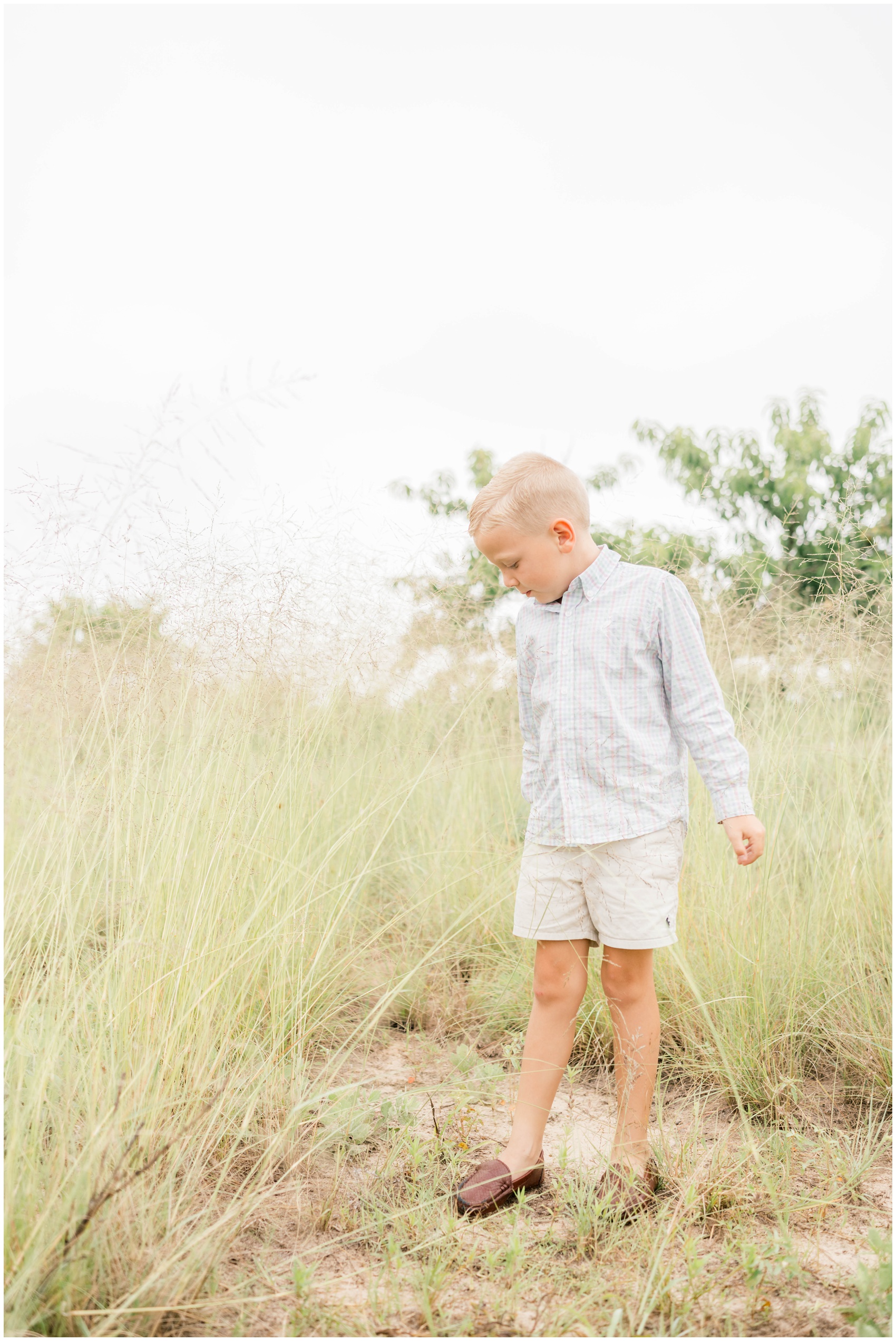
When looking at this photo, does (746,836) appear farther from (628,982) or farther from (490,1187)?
(490,1187)

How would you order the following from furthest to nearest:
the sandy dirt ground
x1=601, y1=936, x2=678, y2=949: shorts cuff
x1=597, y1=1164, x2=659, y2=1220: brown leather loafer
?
x1=601, y1=936, x2=678, y2=949: shorts cuff, x1=597, y1=1164, x2=659, y2=1220: brown leather loafer, the sandy dirt ground

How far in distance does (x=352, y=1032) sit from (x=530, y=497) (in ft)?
4.98

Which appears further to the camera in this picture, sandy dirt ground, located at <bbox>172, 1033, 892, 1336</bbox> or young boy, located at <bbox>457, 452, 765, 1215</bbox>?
young boy, located at <bbox>457, 452, 765, 1215</bbox>

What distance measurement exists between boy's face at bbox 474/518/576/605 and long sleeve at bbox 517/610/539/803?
130 millimetres

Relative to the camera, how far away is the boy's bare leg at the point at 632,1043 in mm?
1714

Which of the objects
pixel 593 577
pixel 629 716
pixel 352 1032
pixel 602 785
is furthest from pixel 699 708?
pixel 352 1032

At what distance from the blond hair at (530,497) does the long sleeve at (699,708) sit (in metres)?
0.27

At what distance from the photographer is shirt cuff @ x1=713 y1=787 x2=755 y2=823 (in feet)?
5.50

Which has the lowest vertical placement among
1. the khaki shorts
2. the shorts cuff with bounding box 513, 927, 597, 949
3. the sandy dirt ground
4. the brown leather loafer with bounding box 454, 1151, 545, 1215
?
the sandy dirt ground

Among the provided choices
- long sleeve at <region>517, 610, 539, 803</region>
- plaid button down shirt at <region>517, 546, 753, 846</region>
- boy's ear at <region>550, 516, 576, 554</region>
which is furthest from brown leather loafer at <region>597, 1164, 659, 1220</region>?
boy's ear at <region>550, 516, 576, 554</region>

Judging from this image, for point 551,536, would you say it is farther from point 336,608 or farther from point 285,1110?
point 285,1110

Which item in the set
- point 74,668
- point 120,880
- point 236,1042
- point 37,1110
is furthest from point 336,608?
point 37,1110

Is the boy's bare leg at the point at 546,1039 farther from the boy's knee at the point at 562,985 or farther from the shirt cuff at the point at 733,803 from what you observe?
the shirt cuff at the point at 733,803

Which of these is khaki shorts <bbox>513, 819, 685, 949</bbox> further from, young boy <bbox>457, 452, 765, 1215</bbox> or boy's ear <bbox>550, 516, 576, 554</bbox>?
boy's ear <bbox>550, 516, 576, 554</bbox>
